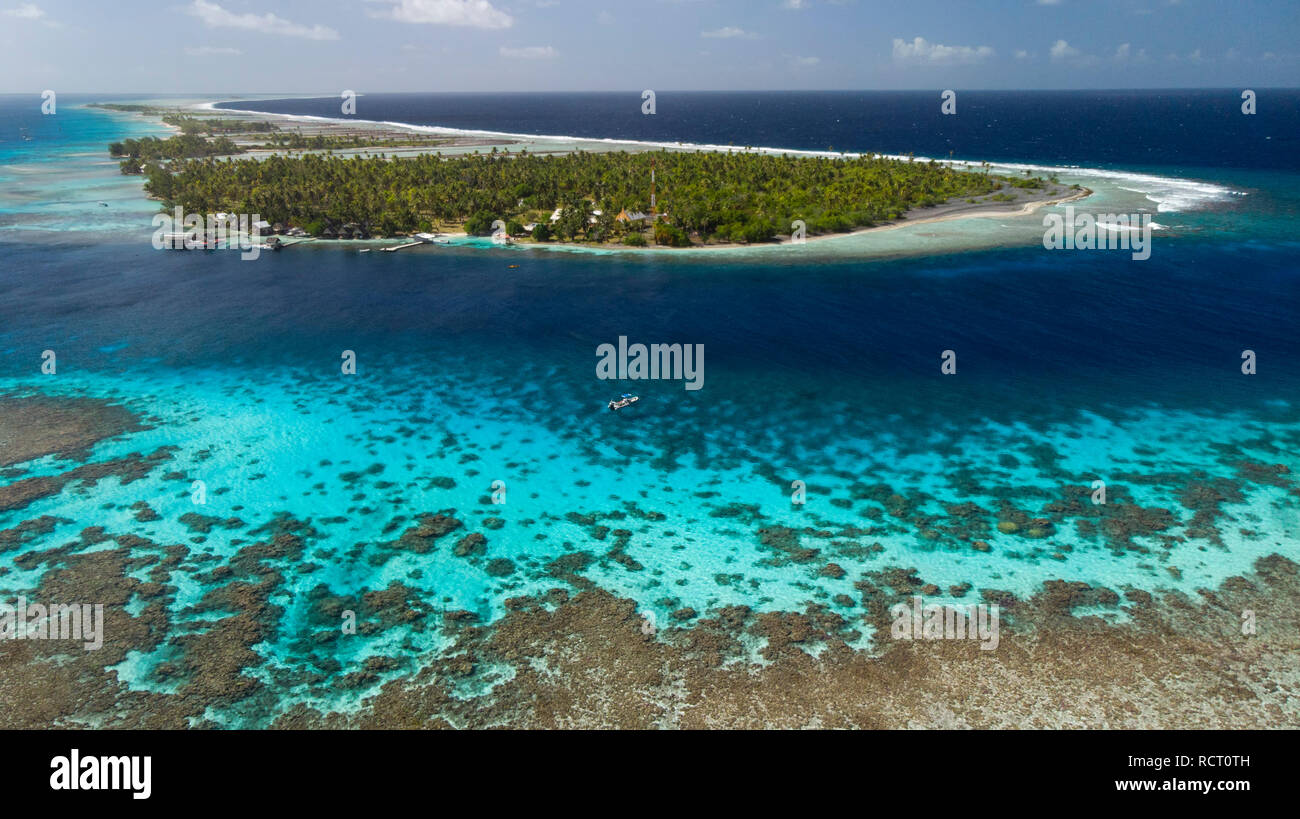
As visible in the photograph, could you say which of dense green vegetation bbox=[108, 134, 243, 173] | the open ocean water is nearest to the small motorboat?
the open ocean water

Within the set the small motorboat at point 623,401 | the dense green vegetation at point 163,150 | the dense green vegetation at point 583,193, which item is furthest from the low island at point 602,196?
the small motorboat at point 623,401

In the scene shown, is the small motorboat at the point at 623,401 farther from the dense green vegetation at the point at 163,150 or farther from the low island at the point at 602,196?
the dense green vegetation at the point at 163,150

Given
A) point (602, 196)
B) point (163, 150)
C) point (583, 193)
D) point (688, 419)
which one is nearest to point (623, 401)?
point (688, 419)

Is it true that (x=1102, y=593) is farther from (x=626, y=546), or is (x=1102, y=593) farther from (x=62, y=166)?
(x=62, y=166)

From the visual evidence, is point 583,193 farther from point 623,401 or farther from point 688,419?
point 688,419

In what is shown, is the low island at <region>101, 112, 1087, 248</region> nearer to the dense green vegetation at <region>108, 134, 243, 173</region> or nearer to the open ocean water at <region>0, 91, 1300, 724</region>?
the open ocean water at <region>0, 91, 1300, 724</region>

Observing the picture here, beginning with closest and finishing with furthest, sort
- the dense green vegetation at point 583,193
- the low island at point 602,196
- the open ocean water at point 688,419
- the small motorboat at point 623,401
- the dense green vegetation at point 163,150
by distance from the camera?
the open ocean water at point 688,419 < the small motorboat at point 623,401 < the low island at point 602,196 < the dense green vegetation at point 583,193 < the dense green vegetation at point 163,150
